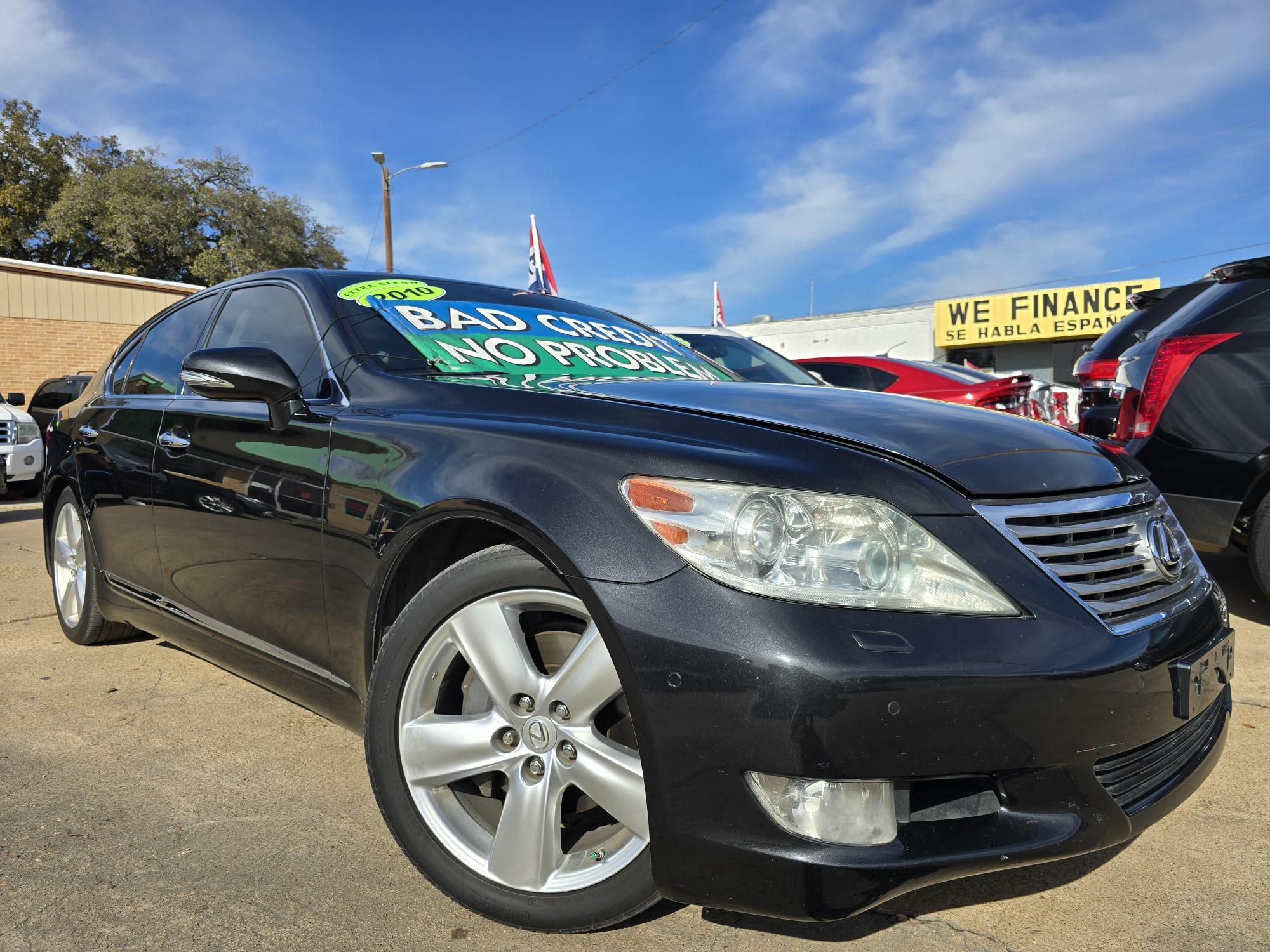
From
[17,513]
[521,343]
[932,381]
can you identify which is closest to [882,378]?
[932,381]

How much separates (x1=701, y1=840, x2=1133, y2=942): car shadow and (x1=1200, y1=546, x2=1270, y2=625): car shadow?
199cm

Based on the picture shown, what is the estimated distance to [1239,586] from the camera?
5.00 m

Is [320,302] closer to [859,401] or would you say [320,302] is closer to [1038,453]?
[859,401]

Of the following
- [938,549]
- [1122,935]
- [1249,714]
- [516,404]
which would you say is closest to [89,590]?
[516,404]

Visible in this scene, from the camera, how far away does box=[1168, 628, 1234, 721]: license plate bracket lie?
1733mm

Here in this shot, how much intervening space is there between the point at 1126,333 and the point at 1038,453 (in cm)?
534

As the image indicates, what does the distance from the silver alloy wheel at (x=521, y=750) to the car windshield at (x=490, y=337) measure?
0.87 m

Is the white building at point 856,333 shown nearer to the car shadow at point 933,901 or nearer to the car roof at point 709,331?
the car roof at point 709,331

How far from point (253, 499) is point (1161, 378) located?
12.0 ft

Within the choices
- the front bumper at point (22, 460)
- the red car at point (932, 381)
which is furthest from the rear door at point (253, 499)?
the front bumper at point (22, 460)

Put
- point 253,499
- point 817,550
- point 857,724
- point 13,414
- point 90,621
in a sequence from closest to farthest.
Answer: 1. point 857,724
2. point 817,550
3. point 253,499
4. point 90,621
5. point 13,414

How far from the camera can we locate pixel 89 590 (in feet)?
12.1

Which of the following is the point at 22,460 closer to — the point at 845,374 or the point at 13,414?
the point at 13,414

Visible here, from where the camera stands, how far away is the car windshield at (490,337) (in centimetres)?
255
